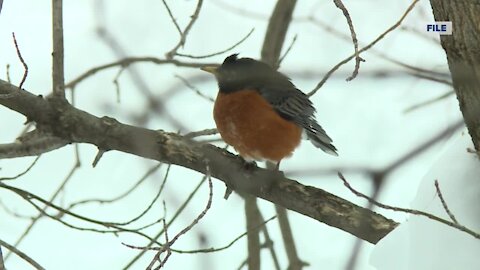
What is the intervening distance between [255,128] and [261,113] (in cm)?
9

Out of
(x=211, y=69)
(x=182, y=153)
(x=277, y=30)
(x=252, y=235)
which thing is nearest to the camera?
(x=182, y=153)

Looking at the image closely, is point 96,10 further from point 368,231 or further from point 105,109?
point 368,231

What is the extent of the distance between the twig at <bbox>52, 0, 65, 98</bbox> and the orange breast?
91 cm

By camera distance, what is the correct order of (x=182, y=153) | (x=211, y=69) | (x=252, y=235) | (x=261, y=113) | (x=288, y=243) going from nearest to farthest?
(x=182, y=153) → (x=261, y=113) → (x=211, y=69) → (x=252, y=235) → (x=288, y=243)

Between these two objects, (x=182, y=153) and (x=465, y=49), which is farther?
(x=182, y=153)

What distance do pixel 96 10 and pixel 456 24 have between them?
4570 mm

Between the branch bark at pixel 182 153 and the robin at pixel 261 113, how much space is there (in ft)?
1.14

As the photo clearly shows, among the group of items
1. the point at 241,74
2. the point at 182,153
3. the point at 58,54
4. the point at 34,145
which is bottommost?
the point at 182,153

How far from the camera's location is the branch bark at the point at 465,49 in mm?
2754

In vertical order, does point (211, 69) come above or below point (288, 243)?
above

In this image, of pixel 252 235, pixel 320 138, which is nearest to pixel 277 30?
pixel 320 138

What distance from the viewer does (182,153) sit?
342cm

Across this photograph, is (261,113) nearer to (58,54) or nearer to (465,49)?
(58,54)

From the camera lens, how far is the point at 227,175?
348 centimetres
